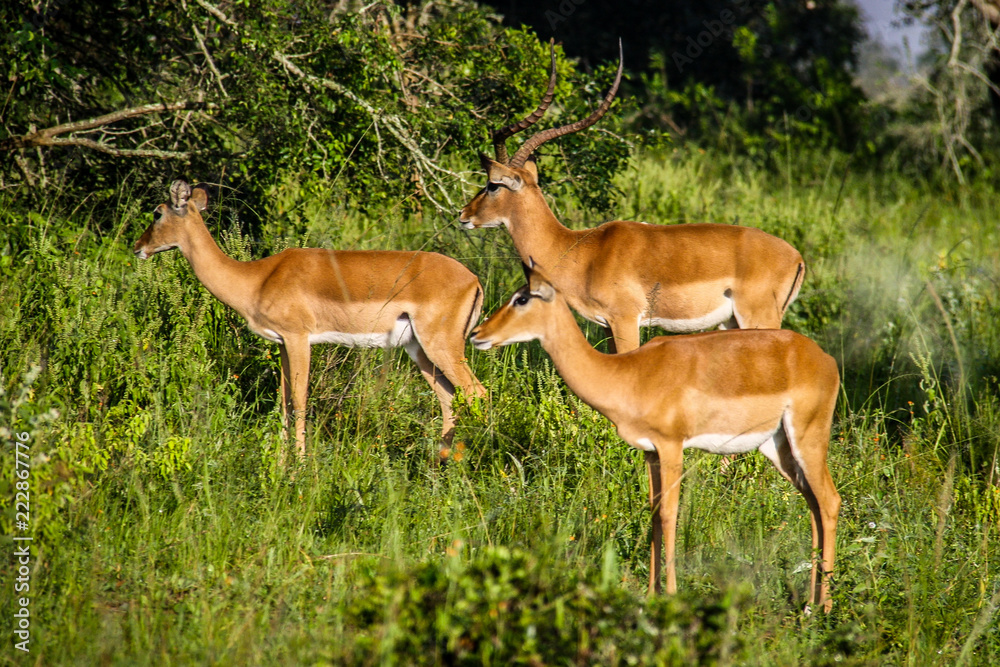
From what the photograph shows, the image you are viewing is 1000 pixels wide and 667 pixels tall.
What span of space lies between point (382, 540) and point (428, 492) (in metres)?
0.57

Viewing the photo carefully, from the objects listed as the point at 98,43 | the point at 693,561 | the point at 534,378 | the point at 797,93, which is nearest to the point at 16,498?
the point at 693,561

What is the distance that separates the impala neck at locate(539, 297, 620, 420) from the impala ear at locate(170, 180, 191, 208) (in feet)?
9.12

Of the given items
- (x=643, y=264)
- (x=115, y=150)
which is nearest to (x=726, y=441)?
(x=643, y=264)

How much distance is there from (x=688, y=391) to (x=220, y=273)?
2985 mm

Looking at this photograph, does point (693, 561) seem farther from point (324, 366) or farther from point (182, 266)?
point (182, 266)

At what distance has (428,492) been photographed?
4.63m

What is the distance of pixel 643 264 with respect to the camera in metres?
5.79

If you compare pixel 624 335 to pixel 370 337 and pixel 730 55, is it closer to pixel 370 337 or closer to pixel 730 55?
pixel 370 337

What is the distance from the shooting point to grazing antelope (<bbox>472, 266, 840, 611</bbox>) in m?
3.94

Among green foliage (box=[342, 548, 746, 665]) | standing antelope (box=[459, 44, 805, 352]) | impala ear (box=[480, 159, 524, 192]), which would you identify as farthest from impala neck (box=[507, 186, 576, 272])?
green foliage (box=[342, 548, 746, 665])

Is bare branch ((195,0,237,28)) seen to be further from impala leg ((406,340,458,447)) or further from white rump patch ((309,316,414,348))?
impala leg ((406,340,458,447))

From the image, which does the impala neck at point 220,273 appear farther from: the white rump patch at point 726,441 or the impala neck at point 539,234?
the white rump patch at point 726,441

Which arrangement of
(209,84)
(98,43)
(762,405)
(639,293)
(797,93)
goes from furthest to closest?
(797,93) → (98,43) → (209,84) → (639,293) → (762,405)

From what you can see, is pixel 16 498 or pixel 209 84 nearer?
pixel 16 498
